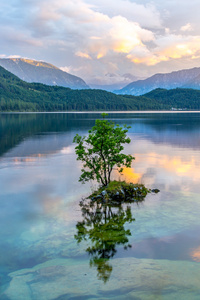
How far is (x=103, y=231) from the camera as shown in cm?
2220

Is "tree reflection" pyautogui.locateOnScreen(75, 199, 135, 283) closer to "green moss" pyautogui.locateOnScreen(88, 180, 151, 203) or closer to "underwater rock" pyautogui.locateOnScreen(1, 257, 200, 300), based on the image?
"underwater rock" pyautogui.locateOnScreen(1, 257, 200, 300)

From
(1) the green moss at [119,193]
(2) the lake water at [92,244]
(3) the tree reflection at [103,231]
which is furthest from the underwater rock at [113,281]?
(1) the green moss at [119,193]

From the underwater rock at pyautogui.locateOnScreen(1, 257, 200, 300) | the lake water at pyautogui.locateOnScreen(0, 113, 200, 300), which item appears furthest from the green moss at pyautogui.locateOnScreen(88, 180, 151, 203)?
the underwater rock at pyautogui.locateOnScreen(1, 257, 200, 300)

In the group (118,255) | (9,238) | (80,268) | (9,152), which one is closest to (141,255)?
(118,255)

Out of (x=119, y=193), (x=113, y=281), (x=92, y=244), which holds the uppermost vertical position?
(x=119, y=193)

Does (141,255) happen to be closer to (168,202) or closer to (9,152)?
(168,202)

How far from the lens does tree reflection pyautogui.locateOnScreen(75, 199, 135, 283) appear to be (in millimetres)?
17969

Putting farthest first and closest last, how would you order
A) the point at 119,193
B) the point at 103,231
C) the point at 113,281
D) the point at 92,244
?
the point at 119,193 < the point at 103,231 < the point at 92,244 < the point at 113,281

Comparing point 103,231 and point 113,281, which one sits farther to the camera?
point 103,231

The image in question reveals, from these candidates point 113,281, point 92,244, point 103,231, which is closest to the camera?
point 113,281

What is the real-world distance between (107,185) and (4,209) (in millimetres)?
10864

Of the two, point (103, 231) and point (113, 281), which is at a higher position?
point (103, 231)

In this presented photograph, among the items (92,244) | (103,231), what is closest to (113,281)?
(92,244)

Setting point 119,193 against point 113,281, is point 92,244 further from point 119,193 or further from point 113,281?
point 119,193
